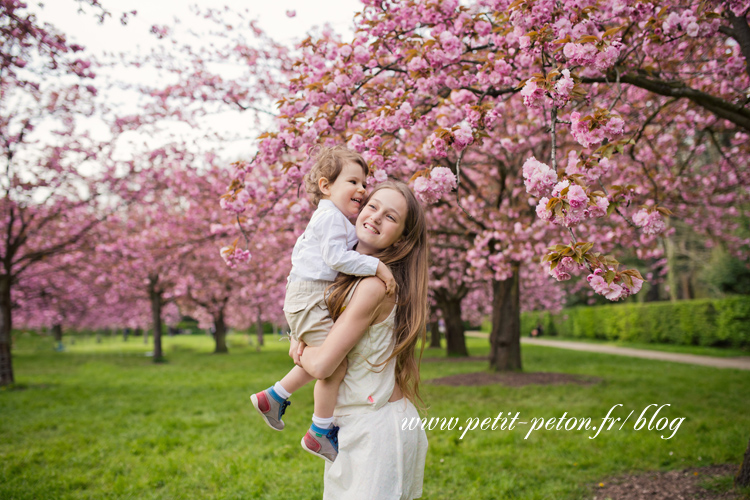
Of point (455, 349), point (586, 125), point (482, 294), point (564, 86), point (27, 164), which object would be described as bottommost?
point (455, 349)

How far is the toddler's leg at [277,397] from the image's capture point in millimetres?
2162

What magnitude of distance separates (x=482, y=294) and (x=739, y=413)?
1297cm

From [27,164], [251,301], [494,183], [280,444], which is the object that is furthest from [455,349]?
[27,164]

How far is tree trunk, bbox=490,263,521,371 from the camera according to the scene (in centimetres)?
967

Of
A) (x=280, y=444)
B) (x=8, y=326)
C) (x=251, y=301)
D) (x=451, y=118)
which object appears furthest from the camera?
(x=251, y=301)

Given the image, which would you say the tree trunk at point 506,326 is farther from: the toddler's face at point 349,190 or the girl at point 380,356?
the girl at point 380,356

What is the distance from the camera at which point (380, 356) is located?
1.85m

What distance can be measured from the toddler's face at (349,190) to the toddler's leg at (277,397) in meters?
0.78

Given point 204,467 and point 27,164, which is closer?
point 204,467

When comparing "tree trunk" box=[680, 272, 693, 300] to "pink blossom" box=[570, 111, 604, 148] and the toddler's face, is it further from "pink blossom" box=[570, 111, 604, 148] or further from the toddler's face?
the toddler's face

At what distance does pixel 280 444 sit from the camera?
5109 mm

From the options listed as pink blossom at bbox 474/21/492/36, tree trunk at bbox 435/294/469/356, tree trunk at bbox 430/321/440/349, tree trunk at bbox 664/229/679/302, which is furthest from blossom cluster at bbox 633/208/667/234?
tree trunk at bbox 664/229/679/302

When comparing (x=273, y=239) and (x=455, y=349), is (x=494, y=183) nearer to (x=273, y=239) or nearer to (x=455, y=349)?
(x=273, y=239)

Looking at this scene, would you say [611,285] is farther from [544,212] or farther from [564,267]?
[544,212]
